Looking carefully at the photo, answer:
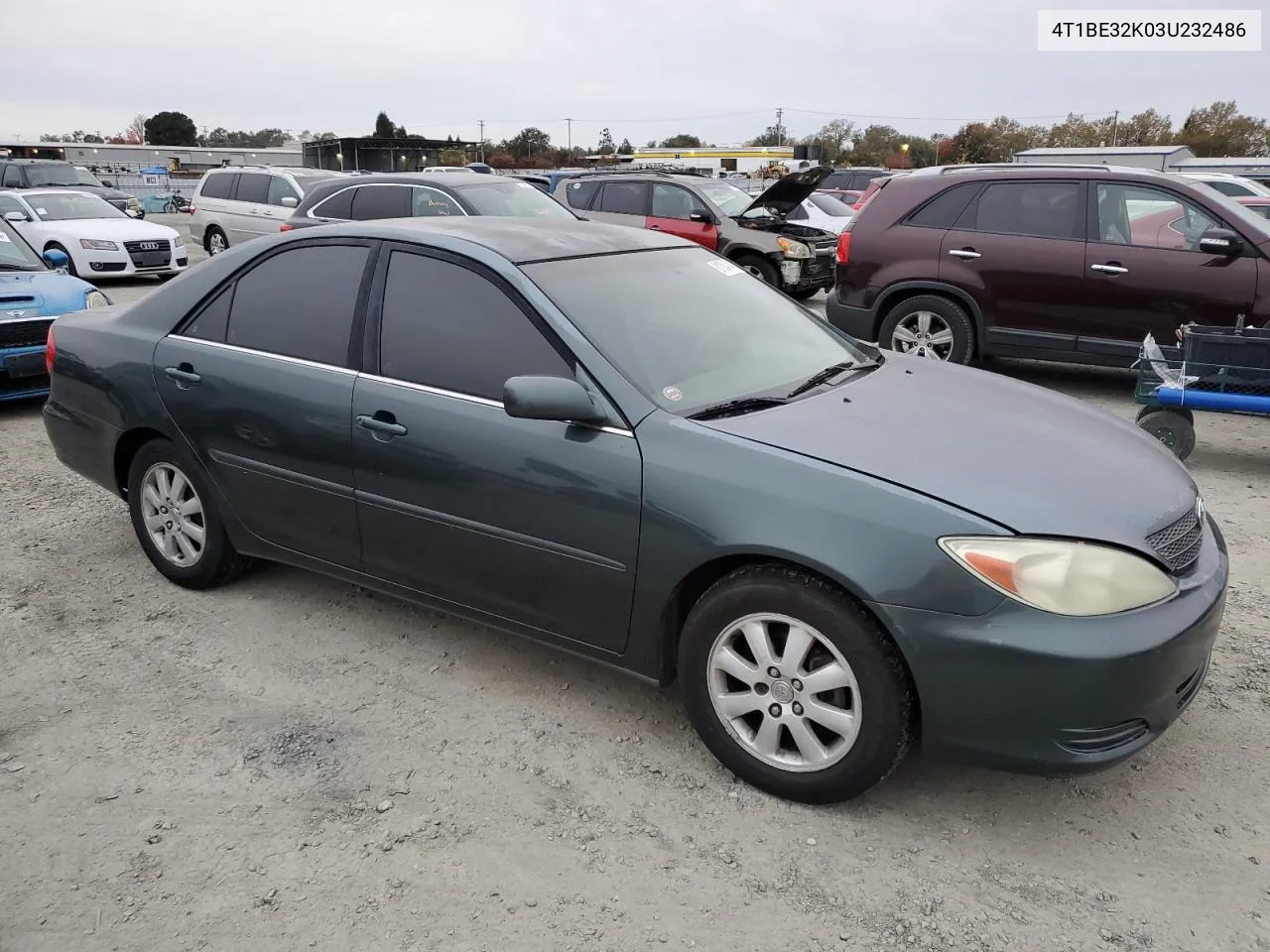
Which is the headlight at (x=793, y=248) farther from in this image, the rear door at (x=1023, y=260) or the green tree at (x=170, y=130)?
the green tree at (x=170, y=130)

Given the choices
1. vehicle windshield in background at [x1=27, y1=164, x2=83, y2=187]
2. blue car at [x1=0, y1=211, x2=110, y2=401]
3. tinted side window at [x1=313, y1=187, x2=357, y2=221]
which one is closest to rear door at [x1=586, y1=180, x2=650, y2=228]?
Answer: tinted side window at [x1=313, y1=187, x2=357, y2=221]

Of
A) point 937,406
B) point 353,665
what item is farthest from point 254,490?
point 937,406

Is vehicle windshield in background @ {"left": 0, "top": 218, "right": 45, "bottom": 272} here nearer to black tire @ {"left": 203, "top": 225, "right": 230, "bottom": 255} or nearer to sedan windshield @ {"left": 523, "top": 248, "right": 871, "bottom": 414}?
sedan windshield @ {"left": 523, "top": 248, "right": 871, "bottom": 414}

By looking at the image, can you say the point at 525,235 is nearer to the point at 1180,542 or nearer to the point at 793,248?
the point at 1180,542

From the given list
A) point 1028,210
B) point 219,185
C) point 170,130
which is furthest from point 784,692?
point 170,130

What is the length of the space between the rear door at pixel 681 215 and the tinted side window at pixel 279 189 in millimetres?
6576

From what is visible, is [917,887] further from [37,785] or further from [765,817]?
[37,785]

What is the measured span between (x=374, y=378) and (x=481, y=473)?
62 cm

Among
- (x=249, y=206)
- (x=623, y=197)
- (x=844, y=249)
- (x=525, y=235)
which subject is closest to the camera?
(x=525, y=235)

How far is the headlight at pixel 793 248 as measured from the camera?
12.3 meters

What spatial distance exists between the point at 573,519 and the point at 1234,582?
3.09 meters

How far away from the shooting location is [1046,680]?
241cm

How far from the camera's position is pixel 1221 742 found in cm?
309

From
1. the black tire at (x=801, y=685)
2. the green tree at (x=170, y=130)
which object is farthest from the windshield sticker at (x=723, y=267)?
the green tree at (x=170, y=130)
